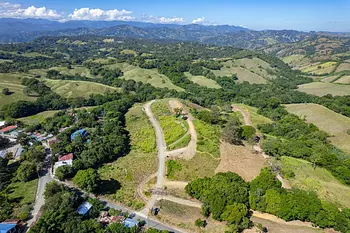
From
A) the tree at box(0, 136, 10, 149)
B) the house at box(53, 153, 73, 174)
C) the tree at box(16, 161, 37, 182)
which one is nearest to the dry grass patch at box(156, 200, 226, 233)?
the house at box(53, 153, 73, 174)

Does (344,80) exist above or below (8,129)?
above

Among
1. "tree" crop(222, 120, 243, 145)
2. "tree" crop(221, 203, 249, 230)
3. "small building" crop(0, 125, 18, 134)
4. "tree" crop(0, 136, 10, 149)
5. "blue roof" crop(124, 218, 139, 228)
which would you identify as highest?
"tree" crop(222, 120, 243, 145)

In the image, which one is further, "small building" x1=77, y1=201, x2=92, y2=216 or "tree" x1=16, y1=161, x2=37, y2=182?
"tree" x1=16, y1=161, x2=37, y2=182

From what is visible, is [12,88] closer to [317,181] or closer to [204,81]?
[204,81]

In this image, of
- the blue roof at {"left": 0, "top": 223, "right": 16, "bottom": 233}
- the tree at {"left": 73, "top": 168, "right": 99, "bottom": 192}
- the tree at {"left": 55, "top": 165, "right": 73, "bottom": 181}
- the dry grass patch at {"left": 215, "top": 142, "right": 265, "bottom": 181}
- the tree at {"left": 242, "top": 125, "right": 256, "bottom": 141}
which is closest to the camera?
the blue roof at {"left": 0, "top": 223, "right": 16, "bottom": 233}

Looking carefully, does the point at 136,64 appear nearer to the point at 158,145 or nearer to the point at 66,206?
the point at 158,145

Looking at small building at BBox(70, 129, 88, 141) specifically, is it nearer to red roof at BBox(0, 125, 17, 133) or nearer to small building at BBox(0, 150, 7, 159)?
small building at BBox(0, 150, 7, 159)

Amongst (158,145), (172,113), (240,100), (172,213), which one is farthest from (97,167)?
(240,100)

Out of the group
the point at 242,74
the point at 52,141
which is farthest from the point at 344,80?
the point at 52,141
